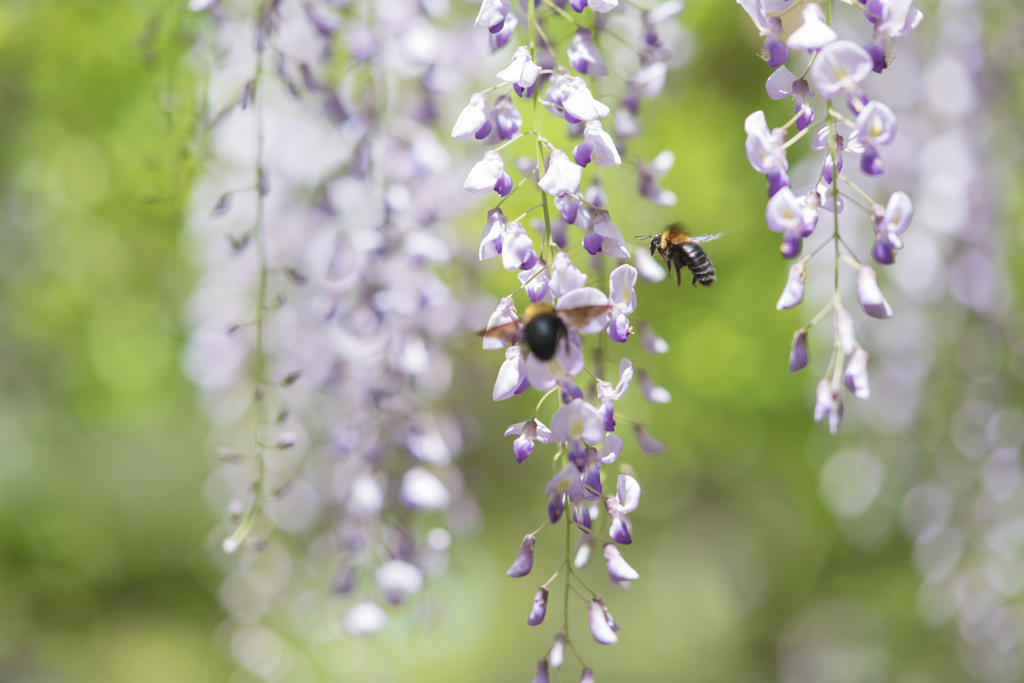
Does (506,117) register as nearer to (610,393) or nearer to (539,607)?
(610,393)

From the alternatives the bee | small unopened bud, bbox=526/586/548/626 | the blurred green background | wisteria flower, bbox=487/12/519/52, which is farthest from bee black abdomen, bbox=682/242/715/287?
the blurred green background

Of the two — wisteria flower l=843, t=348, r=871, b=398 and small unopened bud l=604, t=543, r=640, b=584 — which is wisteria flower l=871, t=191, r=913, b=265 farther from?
small unopened bud l=604, t=543, r=640, b=584

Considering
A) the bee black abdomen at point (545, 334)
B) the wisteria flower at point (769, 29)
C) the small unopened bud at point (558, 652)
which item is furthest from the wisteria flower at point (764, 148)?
the small unopened bud at point (558, 652)

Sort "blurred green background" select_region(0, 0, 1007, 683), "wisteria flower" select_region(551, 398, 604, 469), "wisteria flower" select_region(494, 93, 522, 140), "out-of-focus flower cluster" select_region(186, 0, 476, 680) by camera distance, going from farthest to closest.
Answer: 1. "blurred green background" select_region(0, 0, 1007, 683)
2. "out-of-focus flower cluster" select_region(186, 0, 476, 680)
3. "wisteria flower" select_region(494, 93, 522, 140)
4. "wisteria flower" select_region(551, 398, 604, 469)

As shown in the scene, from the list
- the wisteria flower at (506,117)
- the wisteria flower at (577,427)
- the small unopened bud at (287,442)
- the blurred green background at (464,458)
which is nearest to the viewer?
the wisteria flower at (577,427)

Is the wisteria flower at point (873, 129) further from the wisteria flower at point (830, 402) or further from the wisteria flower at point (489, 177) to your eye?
the wisteria flower at point (489, 177)

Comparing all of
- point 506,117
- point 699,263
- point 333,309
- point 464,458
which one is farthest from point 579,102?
point 464,458

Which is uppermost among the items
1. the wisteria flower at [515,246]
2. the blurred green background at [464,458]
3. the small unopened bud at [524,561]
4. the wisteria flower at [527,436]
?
the wisteria flower at [515,246]
